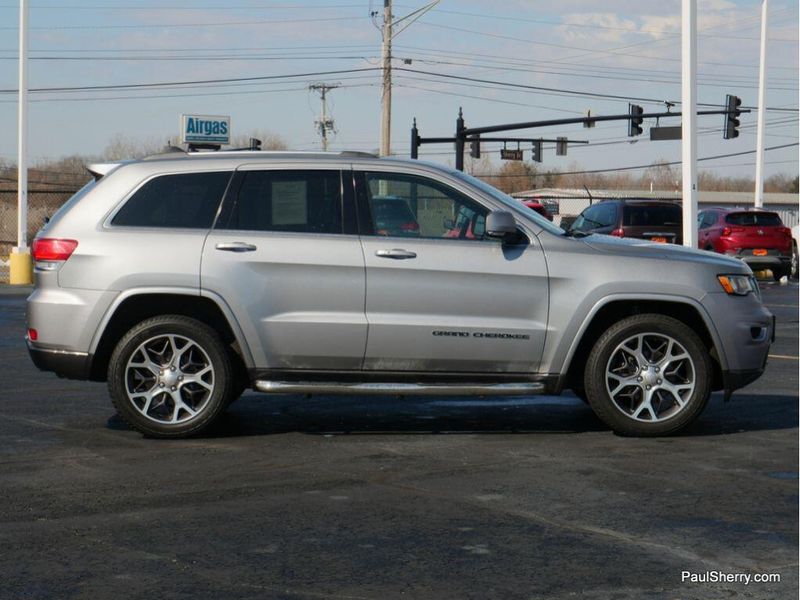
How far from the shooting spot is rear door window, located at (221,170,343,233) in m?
8.44

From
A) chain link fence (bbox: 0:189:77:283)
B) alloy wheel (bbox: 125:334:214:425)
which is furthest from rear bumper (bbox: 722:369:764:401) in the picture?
chain link fence (bbox: 0:189:77:283)

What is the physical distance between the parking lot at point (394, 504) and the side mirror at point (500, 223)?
1.36 metres

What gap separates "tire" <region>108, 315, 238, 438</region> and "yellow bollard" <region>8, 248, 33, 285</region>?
20118 millimetres

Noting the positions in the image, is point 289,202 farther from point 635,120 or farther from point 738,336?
point 635,120

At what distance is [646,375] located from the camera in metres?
8.49

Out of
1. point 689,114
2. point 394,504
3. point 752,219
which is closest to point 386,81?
point 752,219

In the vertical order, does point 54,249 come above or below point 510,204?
below

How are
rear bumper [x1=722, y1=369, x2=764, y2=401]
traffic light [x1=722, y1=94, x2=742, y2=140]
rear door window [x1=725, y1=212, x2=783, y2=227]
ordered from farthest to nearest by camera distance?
traffic light [x1=722, y1=94, x2=742, y2=140] < rear door window [x1=725, y1=212, x2=783, y2=227] < rear bumper [x1=722, y1=369, x2=764, y2=401]

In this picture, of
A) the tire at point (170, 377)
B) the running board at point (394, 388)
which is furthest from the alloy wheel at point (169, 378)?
the running board at point (394, 388)

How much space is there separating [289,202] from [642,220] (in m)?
20.4

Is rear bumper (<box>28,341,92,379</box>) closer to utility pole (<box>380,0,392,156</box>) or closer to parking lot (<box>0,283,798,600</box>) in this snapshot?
parking lot (<box>0,283,798,600</box>)

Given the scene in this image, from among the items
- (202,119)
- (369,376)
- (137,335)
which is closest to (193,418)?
(137,335)

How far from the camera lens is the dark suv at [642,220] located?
91.0 ft

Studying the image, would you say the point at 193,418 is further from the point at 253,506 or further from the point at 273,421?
the point at 253,506
